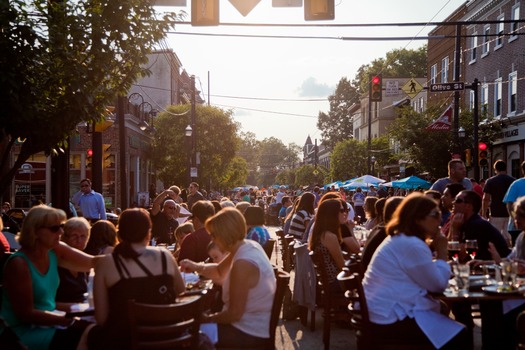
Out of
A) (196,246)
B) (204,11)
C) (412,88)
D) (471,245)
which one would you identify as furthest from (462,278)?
(412,88)

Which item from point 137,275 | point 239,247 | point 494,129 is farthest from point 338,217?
point 494,129

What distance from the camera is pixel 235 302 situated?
221 inches

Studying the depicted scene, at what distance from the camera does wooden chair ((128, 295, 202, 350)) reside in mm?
4953

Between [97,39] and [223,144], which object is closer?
[97,39]

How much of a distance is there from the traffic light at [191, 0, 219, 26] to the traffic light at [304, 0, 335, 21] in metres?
1.58

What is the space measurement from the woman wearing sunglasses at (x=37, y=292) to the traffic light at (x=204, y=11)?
7.91 metres

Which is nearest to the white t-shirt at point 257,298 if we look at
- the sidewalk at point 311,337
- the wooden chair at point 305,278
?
the sidewalk at point 311,337

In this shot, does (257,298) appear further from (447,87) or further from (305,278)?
(447,87)

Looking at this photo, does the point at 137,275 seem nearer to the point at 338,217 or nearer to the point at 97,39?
the point at 338,217

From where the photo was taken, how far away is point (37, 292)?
5586mm

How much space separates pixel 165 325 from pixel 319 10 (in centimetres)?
880

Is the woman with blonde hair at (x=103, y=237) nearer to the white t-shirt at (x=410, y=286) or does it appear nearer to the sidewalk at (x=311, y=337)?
the sidewalk at (x=311, y=337)

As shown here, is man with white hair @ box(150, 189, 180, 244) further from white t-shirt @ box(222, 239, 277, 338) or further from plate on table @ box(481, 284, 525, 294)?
plate on table @ box(481, 284, 525, 294)

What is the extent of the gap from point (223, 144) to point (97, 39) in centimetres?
4134
